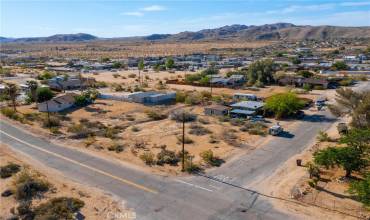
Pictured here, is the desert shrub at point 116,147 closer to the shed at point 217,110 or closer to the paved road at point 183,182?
the paved road at point 183,182

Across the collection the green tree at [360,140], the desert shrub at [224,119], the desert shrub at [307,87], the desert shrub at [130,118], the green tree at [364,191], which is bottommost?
the desert shrub at [130,118]

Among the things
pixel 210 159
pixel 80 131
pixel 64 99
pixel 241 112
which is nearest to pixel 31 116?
pixel 64 99

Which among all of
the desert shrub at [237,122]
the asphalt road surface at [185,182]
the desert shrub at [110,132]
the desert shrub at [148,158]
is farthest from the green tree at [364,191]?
the desert shrub at [110,132]

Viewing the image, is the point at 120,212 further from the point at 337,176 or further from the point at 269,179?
the point at 337,176

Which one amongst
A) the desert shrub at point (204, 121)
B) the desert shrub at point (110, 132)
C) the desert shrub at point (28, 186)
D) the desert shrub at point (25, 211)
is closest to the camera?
the desert shrub at point (25, 211)

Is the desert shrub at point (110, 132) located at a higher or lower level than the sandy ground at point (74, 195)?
higher

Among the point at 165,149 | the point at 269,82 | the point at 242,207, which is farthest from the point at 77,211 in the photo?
the point at 269,82
